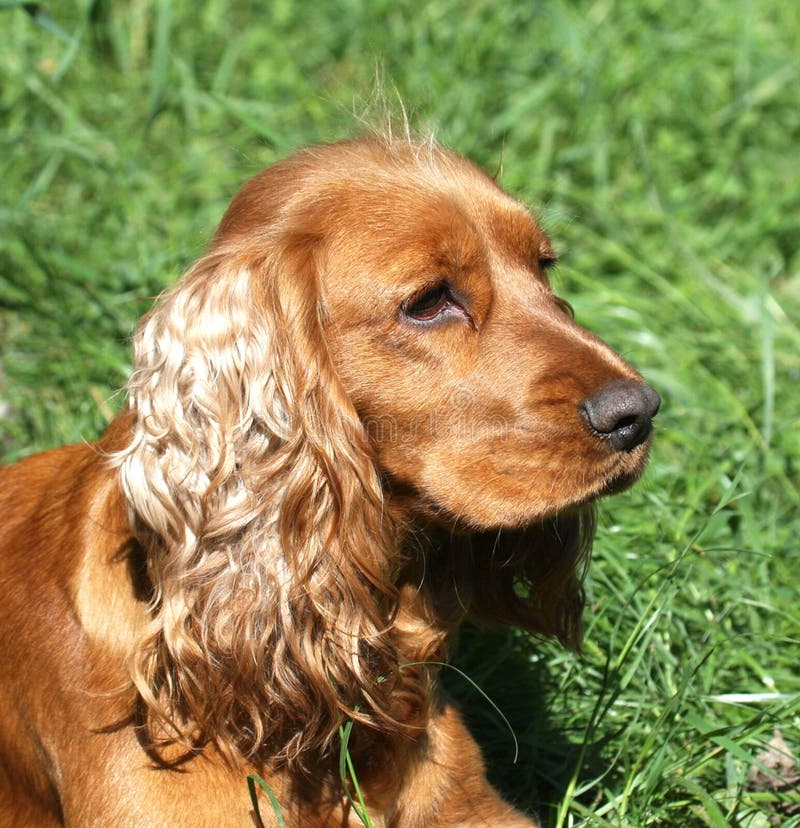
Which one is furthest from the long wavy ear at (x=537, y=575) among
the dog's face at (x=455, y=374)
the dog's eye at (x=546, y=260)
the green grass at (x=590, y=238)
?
the dog's eye at (x=546, y=260)

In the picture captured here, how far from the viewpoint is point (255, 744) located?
9.26 feet

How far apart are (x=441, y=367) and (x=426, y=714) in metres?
0.86

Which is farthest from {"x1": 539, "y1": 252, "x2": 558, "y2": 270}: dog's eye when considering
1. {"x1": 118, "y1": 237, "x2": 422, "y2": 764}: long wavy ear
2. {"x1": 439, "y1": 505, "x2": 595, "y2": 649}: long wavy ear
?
{"x1": 118, "y1": 237, "x2": 422, "y2": 764}: long wavy ear

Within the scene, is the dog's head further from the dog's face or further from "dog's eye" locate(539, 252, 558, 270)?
"dog's eye" locate(539, 252, 558, 270)

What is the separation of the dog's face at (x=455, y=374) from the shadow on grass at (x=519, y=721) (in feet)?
3.14

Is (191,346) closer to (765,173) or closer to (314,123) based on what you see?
(314,123)

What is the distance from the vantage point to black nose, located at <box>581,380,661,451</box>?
278cm

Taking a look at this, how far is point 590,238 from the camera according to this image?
5.82m

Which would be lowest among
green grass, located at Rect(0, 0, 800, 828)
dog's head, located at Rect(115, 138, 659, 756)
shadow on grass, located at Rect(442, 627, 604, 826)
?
shadow on grass, located at Rect(442, 627, 604, 826)

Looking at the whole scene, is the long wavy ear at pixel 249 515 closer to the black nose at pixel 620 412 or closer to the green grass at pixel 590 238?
the black nose at pixel 620 412

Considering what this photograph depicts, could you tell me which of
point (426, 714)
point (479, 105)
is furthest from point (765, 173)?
point (426, 714)

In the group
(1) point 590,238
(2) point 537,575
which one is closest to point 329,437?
(2) point 537,575

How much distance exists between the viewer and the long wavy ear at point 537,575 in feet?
11.1

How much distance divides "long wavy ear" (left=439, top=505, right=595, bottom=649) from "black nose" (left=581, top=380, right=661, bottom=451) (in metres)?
0.55
